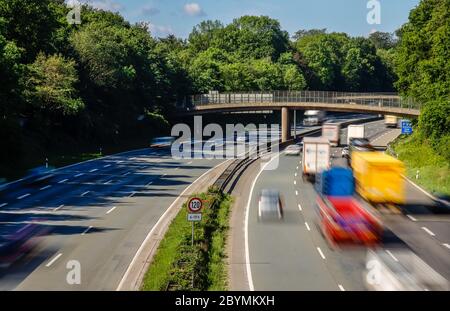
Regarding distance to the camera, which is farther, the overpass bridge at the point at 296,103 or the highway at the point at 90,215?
the overpass bridge at the point at 296,103

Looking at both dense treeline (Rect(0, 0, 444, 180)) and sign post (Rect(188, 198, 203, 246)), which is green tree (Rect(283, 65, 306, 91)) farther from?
sign post (Rect(188, 198, 203, 246))

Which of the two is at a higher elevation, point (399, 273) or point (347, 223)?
point (347, 223)

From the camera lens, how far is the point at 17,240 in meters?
30.3

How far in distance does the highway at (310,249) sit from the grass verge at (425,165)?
Answer: 13.5 feet

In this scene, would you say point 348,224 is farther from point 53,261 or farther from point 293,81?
point 293,81

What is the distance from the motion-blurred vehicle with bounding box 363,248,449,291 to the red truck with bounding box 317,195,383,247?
3.31 feet

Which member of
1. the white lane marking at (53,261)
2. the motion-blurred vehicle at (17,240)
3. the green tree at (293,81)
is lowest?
the white lane marking at (53,261)

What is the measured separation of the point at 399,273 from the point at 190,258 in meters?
9.62

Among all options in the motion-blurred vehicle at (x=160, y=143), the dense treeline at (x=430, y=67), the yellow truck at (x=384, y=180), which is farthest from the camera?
the motion-blurred vehicle at (x=160, y=143)

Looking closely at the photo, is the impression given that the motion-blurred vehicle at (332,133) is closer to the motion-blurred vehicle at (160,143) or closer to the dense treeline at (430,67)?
the dense treeline at (430,67)

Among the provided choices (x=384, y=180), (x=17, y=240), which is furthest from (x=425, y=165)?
(x=17, y=240)

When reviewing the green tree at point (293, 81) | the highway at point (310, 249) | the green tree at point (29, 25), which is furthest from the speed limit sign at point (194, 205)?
the green tree at point (293, 81)

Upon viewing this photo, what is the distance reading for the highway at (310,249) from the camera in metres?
25.5
